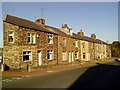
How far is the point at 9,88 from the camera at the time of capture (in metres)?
9.96

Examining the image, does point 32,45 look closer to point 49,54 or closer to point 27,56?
point 27,56

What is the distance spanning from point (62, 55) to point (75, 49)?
5.83 metres

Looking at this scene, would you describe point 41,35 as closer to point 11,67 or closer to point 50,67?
point 50,67

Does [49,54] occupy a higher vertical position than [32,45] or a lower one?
lower

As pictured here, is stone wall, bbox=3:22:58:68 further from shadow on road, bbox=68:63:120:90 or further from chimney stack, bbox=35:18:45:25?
shadow on road, bbox=68:63:120:90

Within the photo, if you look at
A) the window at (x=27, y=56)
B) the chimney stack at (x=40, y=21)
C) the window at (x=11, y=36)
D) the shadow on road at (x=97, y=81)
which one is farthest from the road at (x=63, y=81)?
the chimney stack at (x=40, y=21)

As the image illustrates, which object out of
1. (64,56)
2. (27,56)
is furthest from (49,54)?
(27,56)

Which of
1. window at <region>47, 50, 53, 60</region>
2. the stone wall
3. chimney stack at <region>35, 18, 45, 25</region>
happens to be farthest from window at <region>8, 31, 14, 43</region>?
chimney stack at <region>35, 18, 45, 25</region>

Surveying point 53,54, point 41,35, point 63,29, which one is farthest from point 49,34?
point 63,29

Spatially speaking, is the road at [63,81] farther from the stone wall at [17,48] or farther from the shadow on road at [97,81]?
the stone wall at [17,48]

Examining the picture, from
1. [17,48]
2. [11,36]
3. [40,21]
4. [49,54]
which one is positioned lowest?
[49,54]

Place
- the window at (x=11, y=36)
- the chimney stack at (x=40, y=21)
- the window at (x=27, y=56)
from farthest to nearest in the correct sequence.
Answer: the chimney stack at (x=40, y=21) → the window at (x=27, y=56) → the window at (x=11, y=36)

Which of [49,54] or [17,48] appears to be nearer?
[17,48]

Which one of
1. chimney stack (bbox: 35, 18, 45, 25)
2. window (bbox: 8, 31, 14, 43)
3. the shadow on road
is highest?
chimney stack (bbox: 35, 18, 45, 25)
